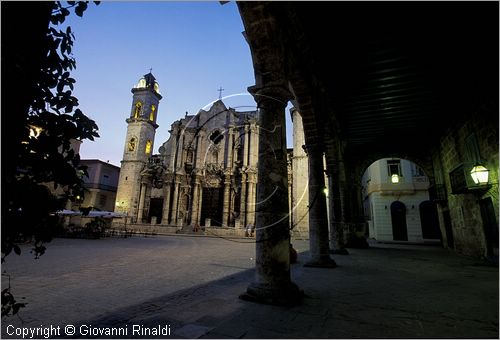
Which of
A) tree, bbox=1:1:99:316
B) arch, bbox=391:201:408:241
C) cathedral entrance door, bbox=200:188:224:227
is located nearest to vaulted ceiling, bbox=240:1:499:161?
tree, bbox=1:1:99:316

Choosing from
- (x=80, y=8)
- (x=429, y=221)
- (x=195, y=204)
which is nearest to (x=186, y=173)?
(x=195, y=204)

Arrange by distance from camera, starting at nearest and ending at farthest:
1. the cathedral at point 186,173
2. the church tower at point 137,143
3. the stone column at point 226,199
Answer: the stone column at point 226,199, the cathedral at point 186,173, the church tower at point 137,143

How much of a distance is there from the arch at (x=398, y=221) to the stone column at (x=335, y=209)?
13.9m

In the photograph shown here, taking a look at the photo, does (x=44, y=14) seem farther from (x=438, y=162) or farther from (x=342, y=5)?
(x=438, y=162)

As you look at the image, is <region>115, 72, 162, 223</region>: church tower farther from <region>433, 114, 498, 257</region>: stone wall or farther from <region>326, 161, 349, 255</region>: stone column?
<region>433, 114, 498, 257</region>: stone wall

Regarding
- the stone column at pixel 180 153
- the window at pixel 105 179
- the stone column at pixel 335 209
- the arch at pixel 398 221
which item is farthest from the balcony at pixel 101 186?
the arch at pixel 398 221

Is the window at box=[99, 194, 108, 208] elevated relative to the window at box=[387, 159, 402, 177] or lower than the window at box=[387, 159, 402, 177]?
lower

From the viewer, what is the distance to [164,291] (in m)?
4.30

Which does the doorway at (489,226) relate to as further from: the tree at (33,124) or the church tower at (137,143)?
the church tower at (137,143)

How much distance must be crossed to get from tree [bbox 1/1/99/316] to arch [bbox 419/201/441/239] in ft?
77.0

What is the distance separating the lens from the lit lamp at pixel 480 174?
6.69 m

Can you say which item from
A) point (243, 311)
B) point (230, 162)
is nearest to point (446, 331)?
point (243, 311)

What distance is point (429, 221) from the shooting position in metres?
20.3

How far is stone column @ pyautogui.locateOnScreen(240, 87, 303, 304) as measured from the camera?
3551mm
